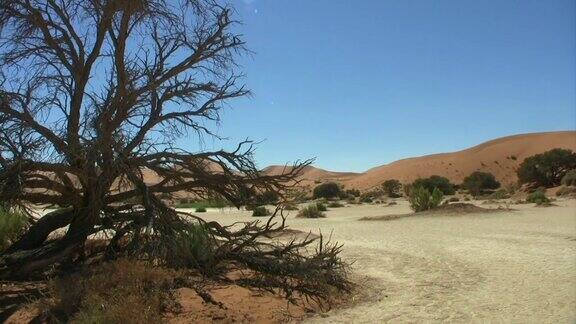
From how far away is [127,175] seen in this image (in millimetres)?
8805

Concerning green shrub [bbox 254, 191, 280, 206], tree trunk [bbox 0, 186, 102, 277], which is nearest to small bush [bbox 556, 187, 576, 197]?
green shrub [bbox 254, 191, 280, 206]

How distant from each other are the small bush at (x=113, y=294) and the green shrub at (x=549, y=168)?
54.0 metres

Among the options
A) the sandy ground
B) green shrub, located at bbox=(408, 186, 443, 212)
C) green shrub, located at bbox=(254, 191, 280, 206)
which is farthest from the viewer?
green shrub, located at bbox=(408, 186, 443, 212)

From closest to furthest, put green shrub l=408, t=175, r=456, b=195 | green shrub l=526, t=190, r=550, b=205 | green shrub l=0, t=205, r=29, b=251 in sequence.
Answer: green shrub l=0, t=205, r=29, b=251 → green shrub l=526, t=190, r=550, b=205 → green shrub l=408, t=175, r=456, b=195

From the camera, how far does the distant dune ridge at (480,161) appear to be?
296 ft

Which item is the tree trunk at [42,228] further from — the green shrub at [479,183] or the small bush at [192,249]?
the green shrub at [479,183]

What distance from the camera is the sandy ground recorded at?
7902 millimetres

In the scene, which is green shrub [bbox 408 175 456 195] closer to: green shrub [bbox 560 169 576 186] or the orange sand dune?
green shrub [bbox 560 169 576 186]

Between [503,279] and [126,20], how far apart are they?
27.2 feet

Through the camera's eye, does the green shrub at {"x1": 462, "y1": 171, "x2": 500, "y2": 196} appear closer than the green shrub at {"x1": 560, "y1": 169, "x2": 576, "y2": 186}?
No

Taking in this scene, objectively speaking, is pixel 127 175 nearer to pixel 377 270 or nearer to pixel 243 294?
pixel 243 294

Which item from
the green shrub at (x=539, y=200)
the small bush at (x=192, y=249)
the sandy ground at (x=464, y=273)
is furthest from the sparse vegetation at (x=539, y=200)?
the small bush at (x=192, y=249)

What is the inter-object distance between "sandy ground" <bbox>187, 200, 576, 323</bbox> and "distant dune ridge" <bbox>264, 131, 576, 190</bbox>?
6622 cm

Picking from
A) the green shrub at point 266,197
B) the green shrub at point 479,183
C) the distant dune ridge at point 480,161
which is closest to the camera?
the green shrub at point 266,197
